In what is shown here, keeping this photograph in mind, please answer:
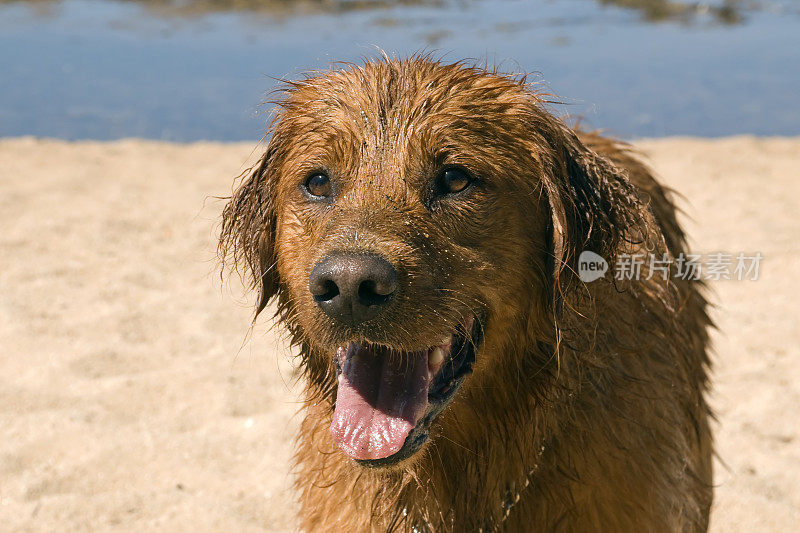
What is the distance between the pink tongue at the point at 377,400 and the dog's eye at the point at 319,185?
0.54 m

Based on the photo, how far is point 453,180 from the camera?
293 cm

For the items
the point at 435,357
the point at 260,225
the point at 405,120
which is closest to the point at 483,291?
the point at 435,357

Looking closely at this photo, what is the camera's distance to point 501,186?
9.71 feet

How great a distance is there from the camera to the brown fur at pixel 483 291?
2.85 metres

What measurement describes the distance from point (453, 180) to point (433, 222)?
0.18 meters

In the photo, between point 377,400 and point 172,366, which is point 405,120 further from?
point 172,366

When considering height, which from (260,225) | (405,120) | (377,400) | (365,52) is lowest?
(365,52)

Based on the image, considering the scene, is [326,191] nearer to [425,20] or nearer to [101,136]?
[101,136]

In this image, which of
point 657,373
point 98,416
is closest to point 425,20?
point 98,416

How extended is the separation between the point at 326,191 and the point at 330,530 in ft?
4.11

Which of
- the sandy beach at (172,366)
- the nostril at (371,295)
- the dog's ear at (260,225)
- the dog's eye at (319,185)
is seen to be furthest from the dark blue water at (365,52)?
the nostril at (371,295)

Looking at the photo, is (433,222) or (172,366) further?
(172,366)

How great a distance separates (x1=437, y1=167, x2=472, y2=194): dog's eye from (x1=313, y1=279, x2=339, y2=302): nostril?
0.54 metres

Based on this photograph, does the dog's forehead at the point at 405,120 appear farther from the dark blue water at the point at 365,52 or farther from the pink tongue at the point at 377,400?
the dark blue water at the point at 365,52
